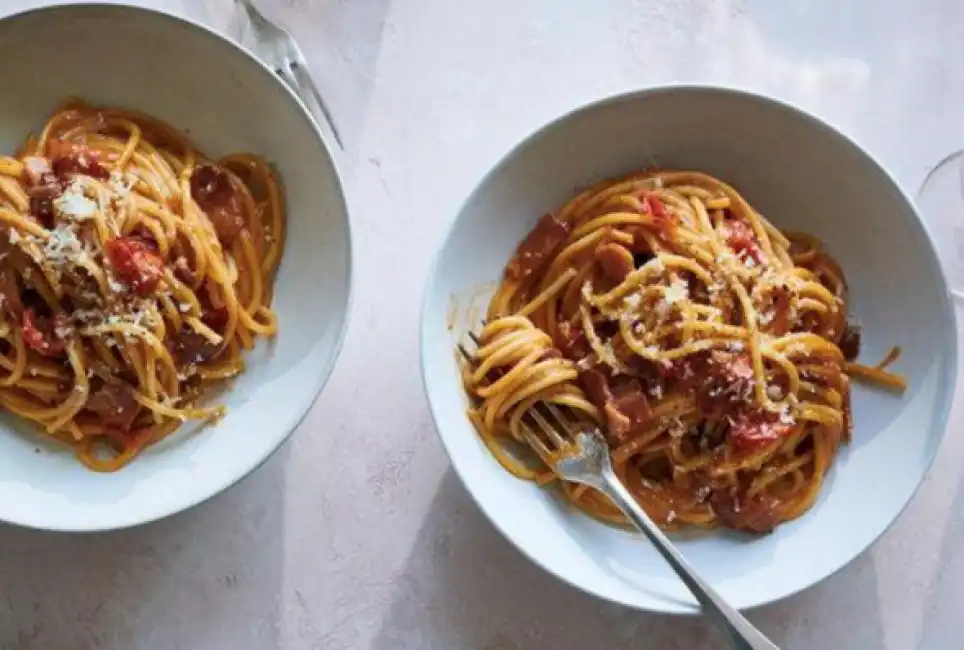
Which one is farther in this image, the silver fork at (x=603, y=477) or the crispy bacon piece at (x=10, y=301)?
the crispy bacon piece at (x=10, y=301)

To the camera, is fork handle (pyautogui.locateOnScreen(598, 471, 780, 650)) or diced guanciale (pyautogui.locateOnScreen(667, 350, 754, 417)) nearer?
fork handle (pyautogui.locateOnScreen(598, 471, 780, 650))

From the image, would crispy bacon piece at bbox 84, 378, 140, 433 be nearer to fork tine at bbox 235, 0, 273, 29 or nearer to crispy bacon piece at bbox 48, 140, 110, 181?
crispy bacon piece at bbox 48, 140, 110, 181

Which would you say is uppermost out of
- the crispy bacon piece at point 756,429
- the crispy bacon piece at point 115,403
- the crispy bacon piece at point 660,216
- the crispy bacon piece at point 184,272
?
the crispy bacon piece at point 660,216

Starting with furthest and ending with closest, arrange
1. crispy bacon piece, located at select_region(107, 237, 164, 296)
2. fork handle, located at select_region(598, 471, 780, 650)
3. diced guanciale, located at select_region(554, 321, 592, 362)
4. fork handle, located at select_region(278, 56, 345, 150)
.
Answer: fork handle, located at select_region(278, 56, 345, 150)
diced guanciale, located at select_region(554, 321, 592, 362)
crispy bacon piece, located at select_region(107, 237, 164, 296)
fork handle, located at select_region(598, 471, 780, 650)

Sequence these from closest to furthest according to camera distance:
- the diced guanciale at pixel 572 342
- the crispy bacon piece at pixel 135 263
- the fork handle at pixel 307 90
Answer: the crispy bacon piece at pixel 135 263 < the diced guanciale at pixel 572 342 < the fork handle at pixel 307 90

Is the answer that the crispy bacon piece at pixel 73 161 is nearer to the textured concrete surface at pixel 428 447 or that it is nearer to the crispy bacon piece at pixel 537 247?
the textured concrete surface at pixel 428 447

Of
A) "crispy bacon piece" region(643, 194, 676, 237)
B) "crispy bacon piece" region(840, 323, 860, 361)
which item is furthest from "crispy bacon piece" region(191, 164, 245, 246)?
"crispy bacon piece" region(840, 323, 860, 361)

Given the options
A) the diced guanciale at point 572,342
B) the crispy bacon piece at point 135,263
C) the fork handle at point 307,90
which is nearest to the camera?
the crispy bacon piece at point 135,263

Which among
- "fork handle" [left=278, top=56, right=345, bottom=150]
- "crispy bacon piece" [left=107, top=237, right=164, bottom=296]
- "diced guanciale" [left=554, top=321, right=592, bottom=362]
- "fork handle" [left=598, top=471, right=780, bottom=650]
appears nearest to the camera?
"fork handle" [left=598, top=471, right=780, bottom=650]

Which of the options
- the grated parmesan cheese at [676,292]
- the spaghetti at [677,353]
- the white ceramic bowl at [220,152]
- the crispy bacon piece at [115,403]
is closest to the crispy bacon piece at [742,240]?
the spaghetti at [677,353]
